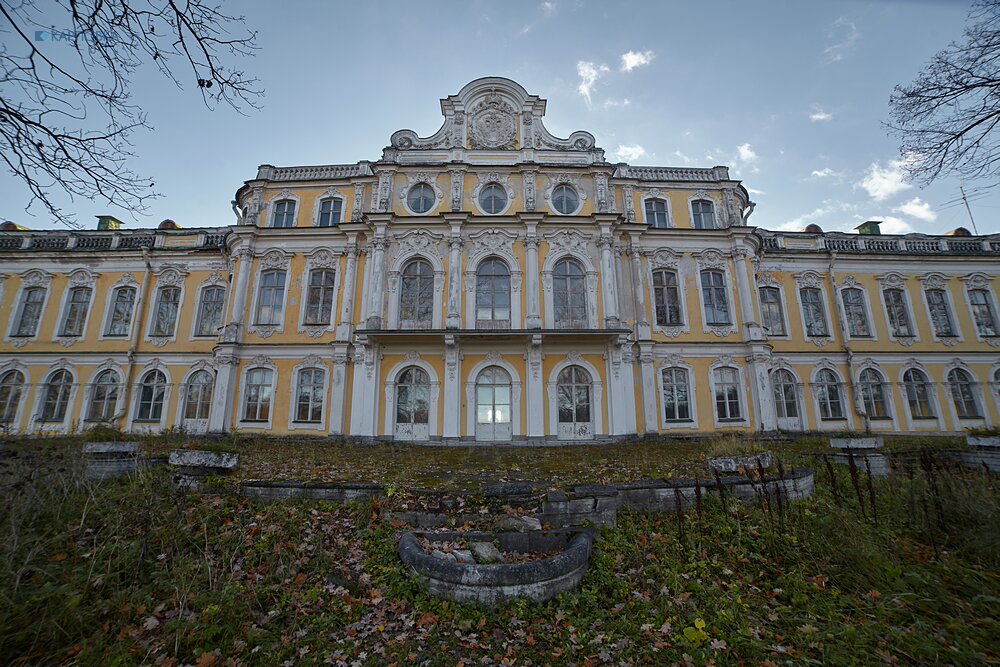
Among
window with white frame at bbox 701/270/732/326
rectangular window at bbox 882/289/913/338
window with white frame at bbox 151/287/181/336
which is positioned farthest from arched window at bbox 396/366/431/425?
rectangular window at bbox 882/289/913/338

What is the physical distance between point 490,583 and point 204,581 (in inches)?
118

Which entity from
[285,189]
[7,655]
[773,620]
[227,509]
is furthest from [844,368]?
[285,189]

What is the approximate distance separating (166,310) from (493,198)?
14562 mm

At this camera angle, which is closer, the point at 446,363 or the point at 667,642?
the point at 667,642

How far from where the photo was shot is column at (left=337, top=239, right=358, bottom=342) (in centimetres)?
1529

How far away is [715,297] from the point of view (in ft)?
53.7

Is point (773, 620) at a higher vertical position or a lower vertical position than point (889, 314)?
lower

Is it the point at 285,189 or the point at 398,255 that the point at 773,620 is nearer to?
the point at 398,255

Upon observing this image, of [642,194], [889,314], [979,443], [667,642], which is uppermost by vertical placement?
[642,194]

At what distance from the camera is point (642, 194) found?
56.7 feet

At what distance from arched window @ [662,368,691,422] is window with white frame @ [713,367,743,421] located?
1099 mm

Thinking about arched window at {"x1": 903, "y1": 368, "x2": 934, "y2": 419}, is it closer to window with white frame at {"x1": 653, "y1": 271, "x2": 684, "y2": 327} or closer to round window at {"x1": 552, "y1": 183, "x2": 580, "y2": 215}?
window with white frame at {"x1": 653, "y1": 271, "x2": 684, "y2": 327}

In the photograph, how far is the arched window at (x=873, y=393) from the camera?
17.0 m

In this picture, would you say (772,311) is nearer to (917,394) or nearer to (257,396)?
(917,394)
